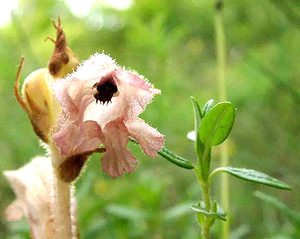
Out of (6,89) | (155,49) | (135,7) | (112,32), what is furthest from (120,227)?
(112,32)

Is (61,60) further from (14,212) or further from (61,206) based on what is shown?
(14,212)

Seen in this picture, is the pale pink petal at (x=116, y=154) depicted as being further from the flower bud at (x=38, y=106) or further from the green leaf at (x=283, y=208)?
the green leaf at (x=283, y=208)

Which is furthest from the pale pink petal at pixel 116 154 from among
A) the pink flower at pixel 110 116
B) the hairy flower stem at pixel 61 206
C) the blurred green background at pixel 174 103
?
the blurred green background at pixel 174 103

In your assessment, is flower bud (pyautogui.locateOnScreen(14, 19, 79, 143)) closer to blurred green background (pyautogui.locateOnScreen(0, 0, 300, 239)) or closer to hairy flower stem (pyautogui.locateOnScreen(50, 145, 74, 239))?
hairy flower stem (pyautogui.locateOnScreen(50, 145, 74, 239))

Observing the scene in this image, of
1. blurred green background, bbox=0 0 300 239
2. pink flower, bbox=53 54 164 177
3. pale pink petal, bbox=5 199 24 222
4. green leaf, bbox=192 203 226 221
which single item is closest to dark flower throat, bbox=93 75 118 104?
pink flower, bbox=53 54 164 177

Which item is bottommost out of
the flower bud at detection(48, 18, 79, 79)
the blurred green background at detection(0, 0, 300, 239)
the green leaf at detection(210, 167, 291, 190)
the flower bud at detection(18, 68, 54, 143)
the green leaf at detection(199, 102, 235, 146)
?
the green leaf at detection(210, 167, 291, 190)

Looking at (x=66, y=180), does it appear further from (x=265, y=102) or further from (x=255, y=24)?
(x=255, y=24)
